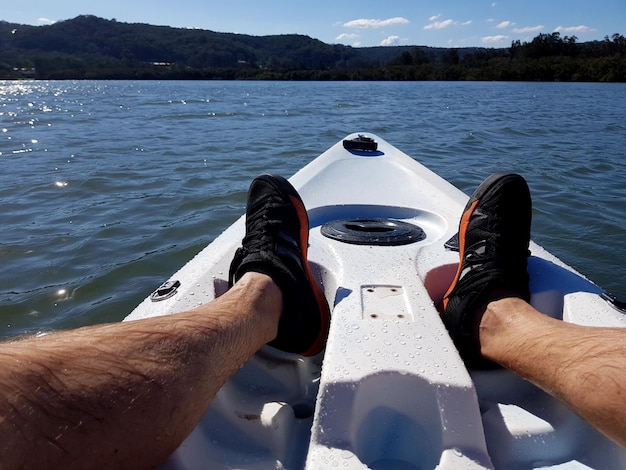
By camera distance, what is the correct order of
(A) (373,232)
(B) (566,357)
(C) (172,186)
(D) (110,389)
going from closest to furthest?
1. (D) (110,389)
2. (B) (566,357)
3. (A) (373,232)
4. (C) (172,186)

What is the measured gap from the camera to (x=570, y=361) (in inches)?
49.3

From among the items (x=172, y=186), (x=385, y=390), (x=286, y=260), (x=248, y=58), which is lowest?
(x=172, y=186)

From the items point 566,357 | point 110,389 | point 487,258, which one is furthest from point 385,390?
point 487,258

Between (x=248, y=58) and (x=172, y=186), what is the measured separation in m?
121

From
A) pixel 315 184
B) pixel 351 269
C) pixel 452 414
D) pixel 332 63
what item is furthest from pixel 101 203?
pixel 332 63

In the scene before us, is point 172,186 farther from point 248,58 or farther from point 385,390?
point 248,58

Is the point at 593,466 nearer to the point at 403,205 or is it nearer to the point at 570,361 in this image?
the point at 570,361

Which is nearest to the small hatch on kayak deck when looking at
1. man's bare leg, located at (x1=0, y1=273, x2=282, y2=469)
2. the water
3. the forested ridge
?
man's bare leg, located at (x1=0, y1=273, x2=282, y2=469)

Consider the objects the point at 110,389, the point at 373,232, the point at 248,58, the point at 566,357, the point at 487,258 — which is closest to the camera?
A: the point at 110,389

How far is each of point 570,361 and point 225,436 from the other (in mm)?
937

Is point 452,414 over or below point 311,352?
over

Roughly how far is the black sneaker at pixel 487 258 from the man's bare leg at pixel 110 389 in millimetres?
777

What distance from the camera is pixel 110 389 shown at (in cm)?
102

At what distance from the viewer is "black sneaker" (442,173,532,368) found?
168 centimetres
